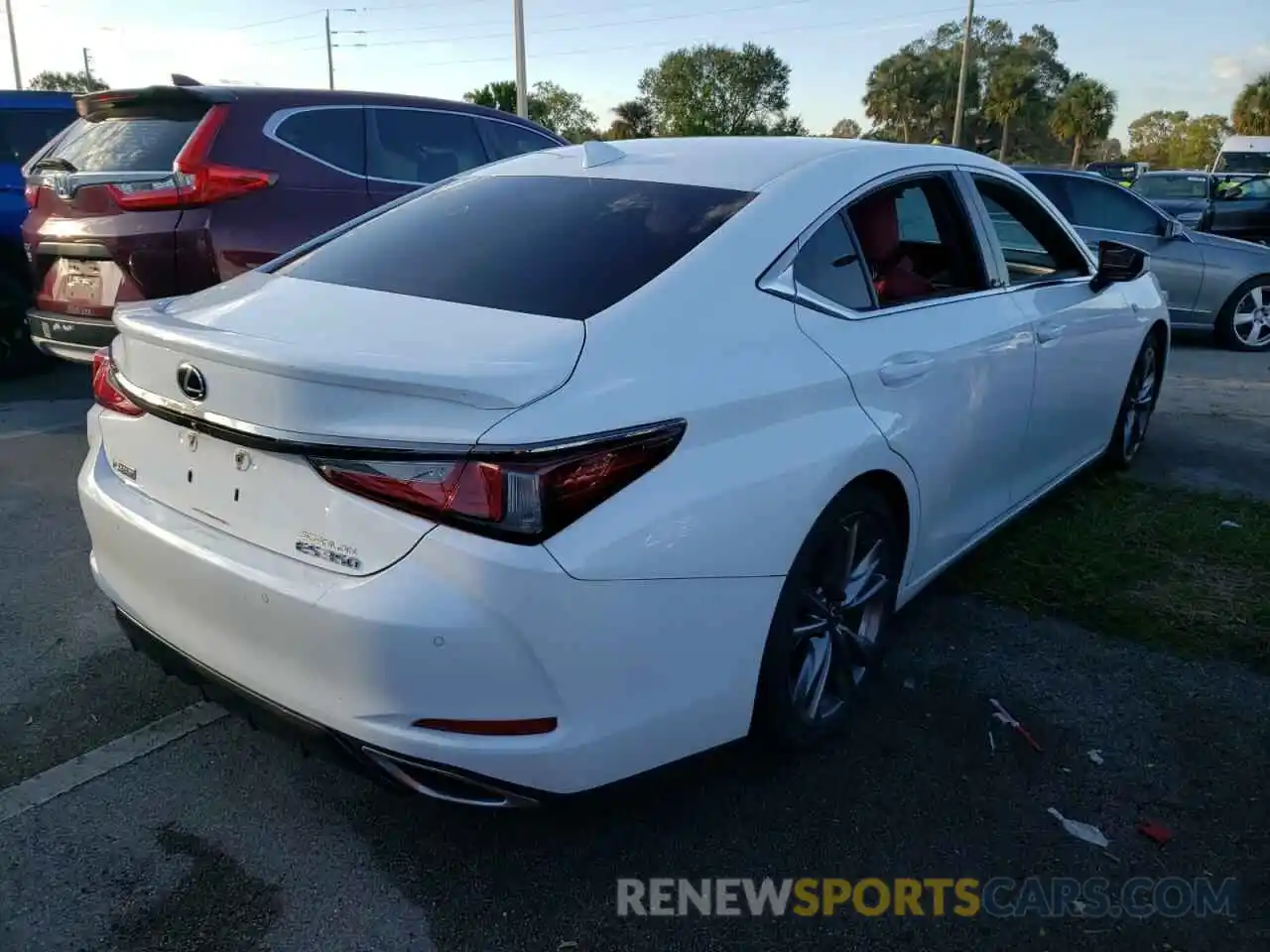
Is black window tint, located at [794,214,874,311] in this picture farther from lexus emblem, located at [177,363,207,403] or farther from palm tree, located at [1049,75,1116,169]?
palm tree, located at [1049,75,1116,169]

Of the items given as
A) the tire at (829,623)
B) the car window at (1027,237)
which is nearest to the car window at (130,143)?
the car window at (1027,237)

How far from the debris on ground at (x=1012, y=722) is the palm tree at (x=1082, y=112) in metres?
73.1

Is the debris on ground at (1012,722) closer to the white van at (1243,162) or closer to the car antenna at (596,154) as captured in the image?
the car antenna at (596,154)

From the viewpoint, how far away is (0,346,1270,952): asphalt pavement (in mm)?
2248

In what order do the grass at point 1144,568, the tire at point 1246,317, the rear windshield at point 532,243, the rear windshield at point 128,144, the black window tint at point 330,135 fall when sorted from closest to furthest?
the rear windshield at point 532,243
the grass at point 1144,568
the rear windshield at point 128,144
the black window tint at point 330,135
the tire at point 1246,317

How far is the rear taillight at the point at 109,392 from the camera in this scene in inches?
99.0

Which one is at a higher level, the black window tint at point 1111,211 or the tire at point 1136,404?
the black window tint at point 1111,211

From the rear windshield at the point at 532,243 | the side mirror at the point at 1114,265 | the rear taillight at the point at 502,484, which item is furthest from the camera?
the side mirror at the point at 1114,265

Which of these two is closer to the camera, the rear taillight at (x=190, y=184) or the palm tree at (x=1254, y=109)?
the rear taillight at (x=190, y=184)

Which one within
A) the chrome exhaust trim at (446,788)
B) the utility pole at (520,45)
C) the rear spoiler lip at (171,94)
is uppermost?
the utility pole at (520,45)

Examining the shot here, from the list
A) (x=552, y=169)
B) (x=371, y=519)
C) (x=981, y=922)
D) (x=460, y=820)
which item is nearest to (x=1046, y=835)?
(x=981, y=922)

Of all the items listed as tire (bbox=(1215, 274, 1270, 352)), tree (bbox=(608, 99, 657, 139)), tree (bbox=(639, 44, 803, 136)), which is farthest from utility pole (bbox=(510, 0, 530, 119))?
tree (bbox=(639, 44, 803, 136))

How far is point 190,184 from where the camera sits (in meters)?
5.11

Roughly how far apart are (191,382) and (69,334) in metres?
3.63
